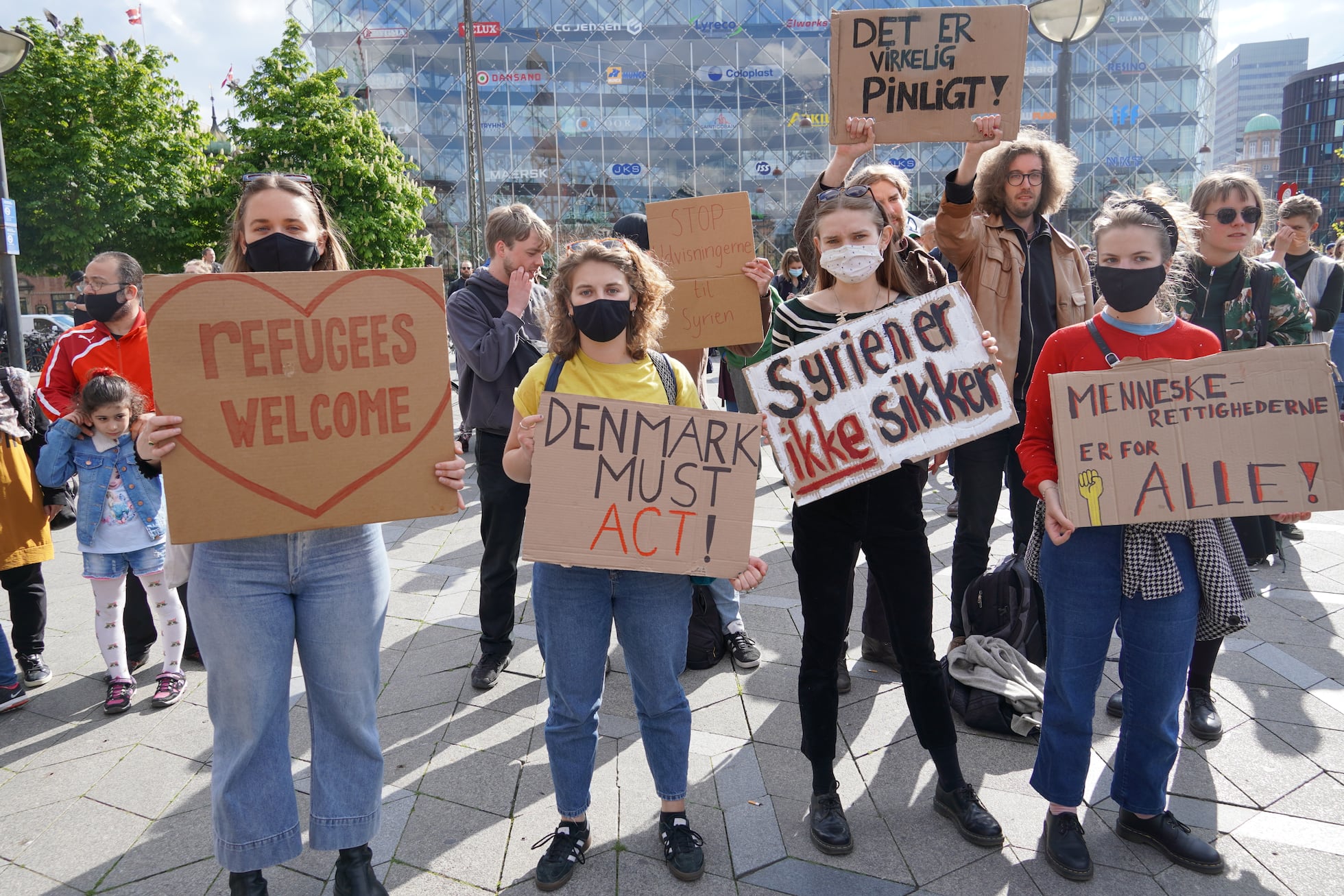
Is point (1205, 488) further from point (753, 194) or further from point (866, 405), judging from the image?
point (753, 194)

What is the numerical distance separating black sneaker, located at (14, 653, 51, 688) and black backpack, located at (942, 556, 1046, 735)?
409 cm

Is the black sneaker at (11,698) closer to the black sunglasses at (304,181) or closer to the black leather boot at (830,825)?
the black sunglasses at (304,181)

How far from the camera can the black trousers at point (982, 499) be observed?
3.41 meters

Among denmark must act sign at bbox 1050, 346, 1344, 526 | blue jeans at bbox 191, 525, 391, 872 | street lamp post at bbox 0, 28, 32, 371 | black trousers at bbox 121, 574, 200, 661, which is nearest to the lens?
blue jeans at bbox 191, 525, 391, 872

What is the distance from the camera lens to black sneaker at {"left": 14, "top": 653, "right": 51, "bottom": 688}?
3.92 m

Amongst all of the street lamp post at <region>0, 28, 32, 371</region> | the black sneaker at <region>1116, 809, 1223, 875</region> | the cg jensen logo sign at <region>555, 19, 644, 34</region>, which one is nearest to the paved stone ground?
the black sneaker at <region>1116, 809, 1223, 875</region>

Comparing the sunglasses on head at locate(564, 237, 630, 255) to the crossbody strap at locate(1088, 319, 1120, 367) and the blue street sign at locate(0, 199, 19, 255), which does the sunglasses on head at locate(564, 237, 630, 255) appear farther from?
the blue street sign at locate(0, 199, 19, 255)

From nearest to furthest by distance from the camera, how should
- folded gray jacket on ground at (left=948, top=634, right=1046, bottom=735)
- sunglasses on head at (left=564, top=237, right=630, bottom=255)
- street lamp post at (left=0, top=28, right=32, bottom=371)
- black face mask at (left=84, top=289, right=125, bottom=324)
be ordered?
sunglasses on head at (left=564, top=237, right=630, bottom=255) → folded gray jacket on ground at (left=948, top=634, right=1046, bottom=735) → black face mask at (left=84, top=289, right=125, bottom=324) → street lamp post at (left=0, top=28, right=32, bottom=371)

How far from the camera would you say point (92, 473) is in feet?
12.2

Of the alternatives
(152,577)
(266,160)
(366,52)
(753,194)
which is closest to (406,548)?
(152,577)

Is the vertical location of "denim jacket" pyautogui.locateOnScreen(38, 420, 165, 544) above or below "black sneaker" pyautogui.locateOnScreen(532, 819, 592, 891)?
above

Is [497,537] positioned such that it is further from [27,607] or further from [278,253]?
[27,607]

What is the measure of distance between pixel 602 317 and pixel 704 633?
1.90 m

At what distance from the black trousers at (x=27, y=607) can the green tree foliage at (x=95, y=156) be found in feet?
68.5
